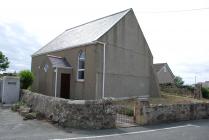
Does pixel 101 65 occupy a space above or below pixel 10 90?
above

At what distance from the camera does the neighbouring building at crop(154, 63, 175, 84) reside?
51812 millimetres

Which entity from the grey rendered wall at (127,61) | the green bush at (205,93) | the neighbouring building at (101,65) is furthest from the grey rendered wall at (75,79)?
the green bush at (205,93)

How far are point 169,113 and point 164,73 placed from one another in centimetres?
4145

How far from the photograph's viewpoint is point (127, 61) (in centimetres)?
2308

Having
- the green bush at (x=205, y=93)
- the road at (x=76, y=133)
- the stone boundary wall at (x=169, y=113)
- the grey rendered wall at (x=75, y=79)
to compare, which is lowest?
the road at (x=76, y=133)

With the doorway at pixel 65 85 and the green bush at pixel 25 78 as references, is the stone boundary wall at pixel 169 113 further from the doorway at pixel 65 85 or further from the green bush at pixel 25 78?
the green bush at pixel 25 78

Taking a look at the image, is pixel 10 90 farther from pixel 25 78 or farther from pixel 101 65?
pixel 101 65

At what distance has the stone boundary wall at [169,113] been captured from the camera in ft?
40.2

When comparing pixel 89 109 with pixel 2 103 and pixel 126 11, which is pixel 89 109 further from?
pixel 126 11

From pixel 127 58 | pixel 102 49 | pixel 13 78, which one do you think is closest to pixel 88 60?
pixel 102 49

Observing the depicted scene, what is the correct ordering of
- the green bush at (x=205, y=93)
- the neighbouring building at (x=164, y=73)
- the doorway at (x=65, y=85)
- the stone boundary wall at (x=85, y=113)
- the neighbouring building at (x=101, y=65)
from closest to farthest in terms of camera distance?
the stone boundary wall at (x=85, y=113), the neighbouring building at (x=101, y=65), the doorway at (x=65, y=85), the green bush at (x=205, y=93), the neighbouring building at (x=164, y=73)

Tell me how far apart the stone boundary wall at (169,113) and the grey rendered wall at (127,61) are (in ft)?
24.6

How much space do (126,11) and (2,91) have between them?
14212 mm

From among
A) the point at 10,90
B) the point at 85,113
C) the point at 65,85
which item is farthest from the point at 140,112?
the point at 65,85
